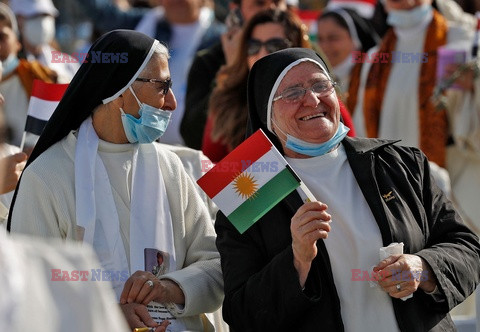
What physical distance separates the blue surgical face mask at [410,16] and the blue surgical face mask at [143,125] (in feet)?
16.4

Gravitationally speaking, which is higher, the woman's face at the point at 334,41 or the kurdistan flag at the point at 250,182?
the kurdistan flag at the point at 250,182

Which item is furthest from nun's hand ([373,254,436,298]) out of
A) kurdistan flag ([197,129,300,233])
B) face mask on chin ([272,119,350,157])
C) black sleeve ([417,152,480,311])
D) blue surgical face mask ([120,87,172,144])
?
blue surgical face mask ([120,87,172,144])

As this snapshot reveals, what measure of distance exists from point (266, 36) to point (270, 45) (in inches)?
3.8

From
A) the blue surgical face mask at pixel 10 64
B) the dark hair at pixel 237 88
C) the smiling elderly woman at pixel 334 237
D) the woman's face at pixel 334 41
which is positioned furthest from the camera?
the woman's face at pixel 334 41

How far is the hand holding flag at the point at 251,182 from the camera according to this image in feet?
16.9

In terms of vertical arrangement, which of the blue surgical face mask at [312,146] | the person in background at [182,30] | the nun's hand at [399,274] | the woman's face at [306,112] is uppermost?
the woman's face at [306,112]

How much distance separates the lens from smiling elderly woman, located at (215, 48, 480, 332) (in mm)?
5004

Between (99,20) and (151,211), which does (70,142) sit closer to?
(151,211)

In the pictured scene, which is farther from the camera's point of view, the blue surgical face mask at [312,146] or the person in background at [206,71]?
the person in background at [206,71]

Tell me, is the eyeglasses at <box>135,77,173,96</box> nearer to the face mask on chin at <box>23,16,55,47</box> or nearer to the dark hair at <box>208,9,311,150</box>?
the dark hair at <box>208,9,311,150</box>

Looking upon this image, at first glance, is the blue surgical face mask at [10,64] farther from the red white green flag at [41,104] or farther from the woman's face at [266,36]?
the red white green flag at [41,104]

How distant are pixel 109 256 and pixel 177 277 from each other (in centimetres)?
33

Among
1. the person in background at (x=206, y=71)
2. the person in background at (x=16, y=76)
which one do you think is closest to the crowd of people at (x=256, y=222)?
the person in background at (x=206, y=71)

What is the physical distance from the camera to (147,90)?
18.9ft
